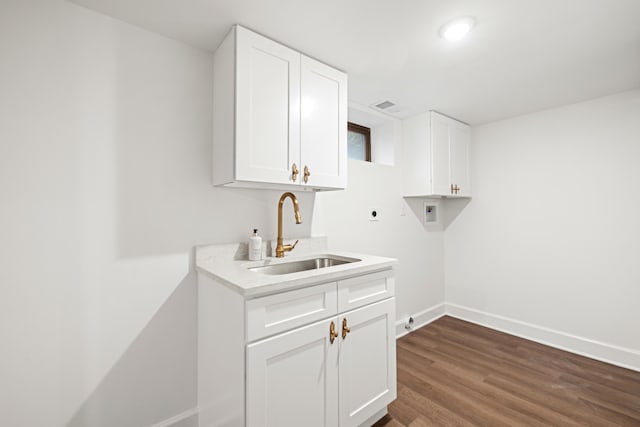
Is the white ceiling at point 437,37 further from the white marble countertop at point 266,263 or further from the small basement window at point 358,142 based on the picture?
the white marble countertop at point 266,263

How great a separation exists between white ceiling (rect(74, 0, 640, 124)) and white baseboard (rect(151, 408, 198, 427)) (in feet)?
6.73

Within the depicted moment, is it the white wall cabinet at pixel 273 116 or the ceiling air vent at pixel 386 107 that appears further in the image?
the ceiling air vent at pixel 386 107

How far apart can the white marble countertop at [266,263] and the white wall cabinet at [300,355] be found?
0.05 metres

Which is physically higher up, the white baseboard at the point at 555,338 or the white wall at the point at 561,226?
the white wall at the point at 561,226

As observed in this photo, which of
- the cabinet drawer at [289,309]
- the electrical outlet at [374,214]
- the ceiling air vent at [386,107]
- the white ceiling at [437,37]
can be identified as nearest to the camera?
the cabinet drawer at [289,309]

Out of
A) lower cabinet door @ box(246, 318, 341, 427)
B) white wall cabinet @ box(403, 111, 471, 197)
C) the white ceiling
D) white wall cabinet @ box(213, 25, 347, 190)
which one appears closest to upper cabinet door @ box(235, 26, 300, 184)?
white wall cabinet @ box(213, 25, 347, 190)

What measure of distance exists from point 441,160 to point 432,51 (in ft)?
4.28

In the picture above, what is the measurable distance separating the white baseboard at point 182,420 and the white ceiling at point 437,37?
2.05m

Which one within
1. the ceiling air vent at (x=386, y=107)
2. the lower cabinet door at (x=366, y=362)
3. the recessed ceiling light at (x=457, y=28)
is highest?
the ceiling air vent at (x=386, y=107)

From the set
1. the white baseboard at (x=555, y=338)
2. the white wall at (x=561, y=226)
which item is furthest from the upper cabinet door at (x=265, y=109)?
the white baseboard at (x=555, y=338)

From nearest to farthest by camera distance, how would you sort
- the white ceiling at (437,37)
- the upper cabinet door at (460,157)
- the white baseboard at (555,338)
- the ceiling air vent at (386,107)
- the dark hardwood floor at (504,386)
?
the white ceiling at (437,37) → the dark hardwood floor at (504,386) → the white baseboard at (555,338) → the ceiling air vent at (386,107) → the upper cabinet door at (460,157)

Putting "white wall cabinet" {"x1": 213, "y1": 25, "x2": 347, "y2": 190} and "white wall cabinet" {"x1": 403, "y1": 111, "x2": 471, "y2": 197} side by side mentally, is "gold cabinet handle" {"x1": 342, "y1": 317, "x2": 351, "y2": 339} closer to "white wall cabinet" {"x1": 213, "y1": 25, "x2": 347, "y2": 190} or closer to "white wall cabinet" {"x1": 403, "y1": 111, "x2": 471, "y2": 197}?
"white wall cabinet" {"x1": 213, "y1": 25, "x2": 347, "y2": 190}

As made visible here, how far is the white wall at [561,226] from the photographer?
229 cm

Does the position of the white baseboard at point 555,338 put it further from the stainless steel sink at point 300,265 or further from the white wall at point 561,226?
the stainless steel sink at point 300,265
